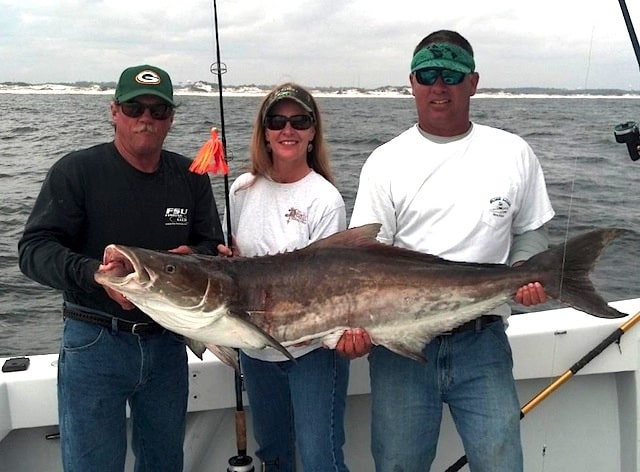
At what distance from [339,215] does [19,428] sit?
2067 millimetres

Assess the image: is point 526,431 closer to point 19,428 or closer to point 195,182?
point 195,182

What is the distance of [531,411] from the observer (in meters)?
3.97

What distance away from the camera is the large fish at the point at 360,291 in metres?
2.73

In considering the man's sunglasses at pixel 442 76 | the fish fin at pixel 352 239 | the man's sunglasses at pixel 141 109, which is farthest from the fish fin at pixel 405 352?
the man's sunglasses at pixel 141 109

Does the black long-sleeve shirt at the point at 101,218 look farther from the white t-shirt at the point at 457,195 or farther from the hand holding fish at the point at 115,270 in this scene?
the white t-shirt at the point at 457,195

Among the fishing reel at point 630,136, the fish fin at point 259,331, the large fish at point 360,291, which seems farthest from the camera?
the fishing reel at point 630,136

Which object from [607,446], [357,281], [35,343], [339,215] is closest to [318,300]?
[357,281]

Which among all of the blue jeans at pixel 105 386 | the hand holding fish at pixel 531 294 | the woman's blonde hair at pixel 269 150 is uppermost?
the woman's blonde hair at pixel 269 150

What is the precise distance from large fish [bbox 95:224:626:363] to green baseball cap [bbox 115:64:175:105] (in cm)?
78

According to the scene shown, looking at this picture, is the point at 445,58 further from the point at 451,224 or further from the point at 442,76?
the point at 451,224

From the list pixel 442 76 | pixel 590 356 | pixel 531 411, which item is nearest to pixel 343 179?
pixel 531 411

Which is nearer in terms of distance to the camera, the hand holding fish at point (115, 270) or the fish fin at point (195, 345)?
the hand holding fish at point (115, 270)

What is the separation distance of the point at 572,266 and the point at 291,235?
1.30 meters

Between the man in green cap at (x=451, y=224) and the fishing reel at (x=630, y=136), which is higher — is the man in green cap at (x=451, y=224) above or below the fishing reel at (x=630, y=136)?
below
